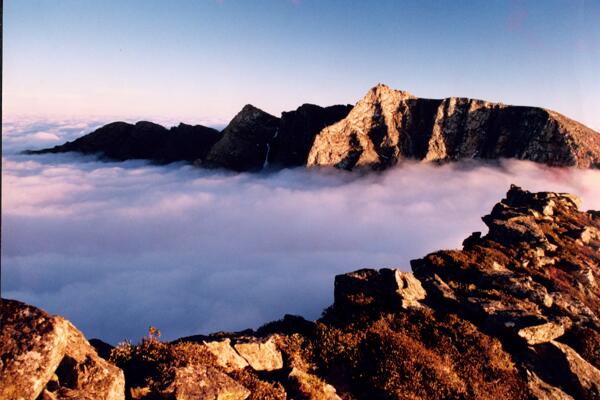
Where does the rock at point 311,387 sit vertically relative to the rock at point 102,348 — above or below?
below

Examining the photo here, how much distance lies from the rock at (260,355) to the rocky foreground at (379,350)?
0.15 feet

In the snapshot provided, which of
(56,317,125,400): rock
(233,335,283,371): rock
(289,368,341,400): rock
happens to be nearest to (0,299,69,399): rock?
(56,317,125,400): rock

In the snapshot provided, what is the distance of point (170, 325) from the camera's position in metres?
101

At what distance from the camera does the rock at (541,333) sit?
18.5 meters

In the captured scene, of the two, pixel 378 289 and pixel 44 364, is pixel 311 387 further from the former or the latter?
pixel 378 289

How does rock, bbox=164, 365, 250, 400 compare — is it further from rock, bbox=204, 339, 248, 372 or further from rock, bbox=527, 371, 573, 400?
rock, bbox=527, 371, 573, 400

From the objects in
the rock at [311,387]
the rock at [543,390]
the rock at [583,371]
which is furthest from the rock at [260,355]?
the rock at [583,371]

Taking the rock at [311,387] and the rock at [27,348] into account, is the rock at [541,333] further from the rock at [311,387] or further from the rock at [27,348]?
the rock at [27,348]

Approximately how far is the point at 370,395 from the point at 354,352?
2.17 metres

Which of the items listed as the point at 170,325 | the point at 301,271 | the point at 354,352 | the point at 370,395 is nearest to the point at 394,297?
the point at 354,352

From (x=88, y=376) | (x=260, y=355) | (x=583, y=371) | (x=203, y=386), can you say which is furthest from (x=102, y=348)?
(x=583, y=371)

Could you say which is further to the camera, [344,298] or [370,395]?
[344,298]

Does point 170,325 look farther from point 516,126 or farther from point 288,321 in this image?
point 516,126

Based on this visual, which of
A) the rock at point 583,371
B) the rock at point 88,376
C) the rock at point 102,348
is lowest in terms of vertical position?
the rock at point 583,371
